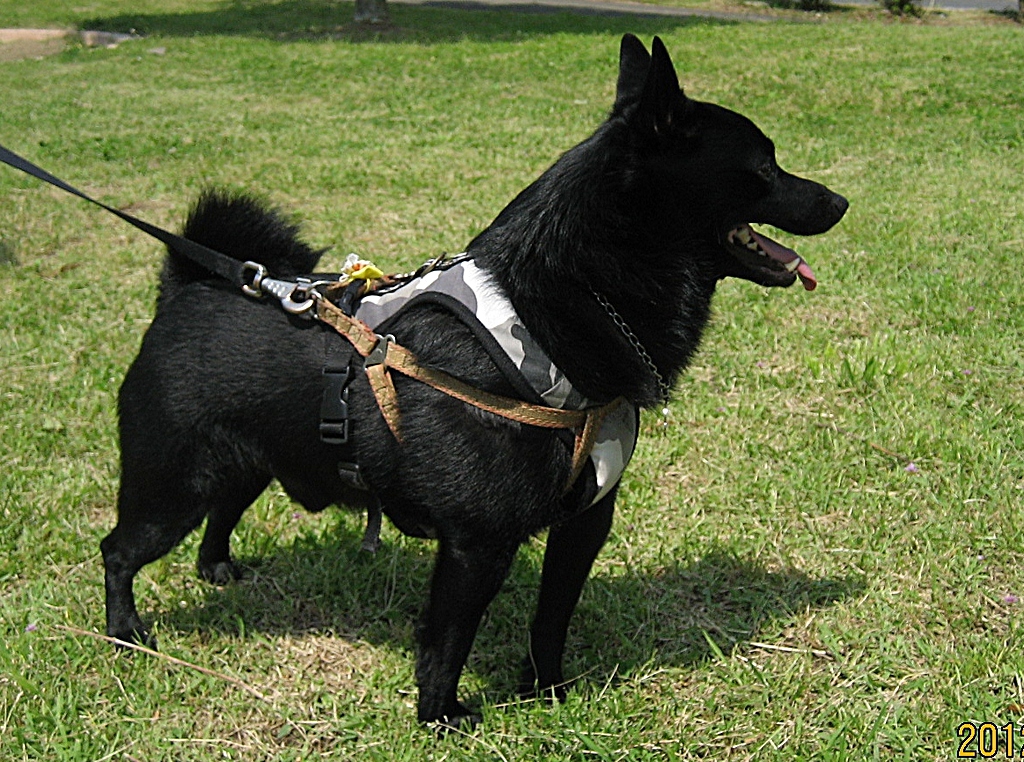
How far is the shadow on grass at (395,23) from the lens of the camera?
15.3 metres

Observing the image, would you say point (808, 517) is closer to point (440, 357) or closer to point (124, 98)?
point (440, 357)

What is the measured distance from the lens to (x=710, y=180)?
2.21 metres

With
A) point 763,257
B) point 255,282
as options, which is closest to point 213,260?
point 255,282

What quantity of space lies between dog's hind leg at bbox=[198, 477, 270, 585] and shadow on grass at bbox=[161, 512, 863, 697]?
0.05m

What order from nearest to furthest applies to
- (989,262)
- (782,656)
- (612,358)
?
(612,358), (782,656), (989,262)

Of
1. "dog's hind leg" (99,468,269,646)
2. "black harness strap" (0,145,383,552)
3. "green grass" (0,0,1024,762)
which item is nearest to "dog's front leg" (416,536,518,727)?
"green grass" (0,0,1024,762)

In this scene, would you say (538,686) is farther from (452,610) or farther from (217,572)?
(217,572)

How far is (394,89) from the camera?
1131 centimetres

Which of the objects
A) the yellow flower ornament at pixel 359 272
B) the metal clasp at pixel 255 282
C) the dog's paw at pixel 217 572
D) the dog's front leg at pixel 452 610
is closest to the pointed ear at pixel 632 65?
the yellow flower ornament at pixel 359 272

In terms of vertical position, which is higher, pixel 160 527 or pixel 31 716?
pixel 160 527

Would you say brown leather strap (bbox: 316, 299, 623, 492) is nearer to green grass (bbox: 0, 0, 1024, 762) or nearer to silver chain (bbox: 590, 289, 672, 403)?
silver chain (bbox: 590, 289, 672, 403)

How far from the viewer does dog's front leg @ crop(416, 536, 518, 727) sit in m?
2.34

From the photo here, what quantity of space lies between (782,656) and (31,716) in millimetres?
2023

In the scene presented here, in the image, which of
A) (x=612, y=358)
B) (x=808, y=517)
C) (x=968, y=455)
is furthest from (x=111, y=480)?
(x=968, y=455)
